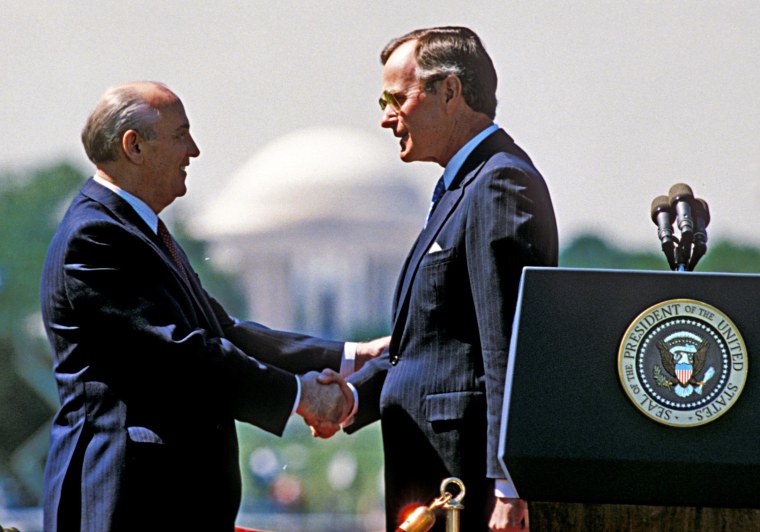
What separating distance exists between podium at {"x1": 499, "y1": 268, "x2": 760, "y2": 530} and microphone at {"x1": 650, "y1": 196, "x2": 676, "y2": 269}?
0.51m

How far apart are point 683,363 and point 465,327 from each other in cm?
109

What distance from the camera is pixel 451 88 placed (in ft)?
9.74

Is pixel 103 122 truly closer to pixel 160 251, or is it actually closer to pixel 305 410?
pixel 160 251

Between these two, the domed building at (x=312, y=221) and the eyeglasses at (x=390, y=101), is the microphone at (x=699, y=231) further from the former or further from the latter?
the domed building at (x=312, y=221)

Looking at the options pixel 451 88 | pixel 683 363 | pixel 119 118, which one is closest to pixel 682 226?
pixel 683 363

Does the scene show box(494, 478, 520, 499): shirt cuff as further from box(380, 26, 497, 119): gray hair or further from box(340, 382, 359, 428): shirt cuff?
box(380, 26, 497, 119): gray hair

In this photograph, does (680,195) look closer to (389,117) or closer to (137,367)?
(389,117)

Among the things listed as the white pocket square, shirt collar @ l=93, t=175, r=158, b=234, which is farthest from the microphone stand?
shirt collar @ l=93, t=175, r=158, b=234

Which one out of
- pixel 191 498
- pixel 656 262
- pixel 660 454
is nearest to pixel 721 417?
pixel 660 454

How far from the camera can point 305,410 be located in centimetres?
318

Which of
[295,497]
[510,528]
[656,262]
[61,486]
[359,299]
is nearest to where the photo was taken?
[510,528]

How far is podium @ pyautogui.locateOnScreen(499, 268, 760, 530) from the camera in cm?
160

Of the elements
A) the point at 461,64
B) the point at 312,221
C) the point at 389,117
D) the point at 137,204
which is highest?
the point at 461,64

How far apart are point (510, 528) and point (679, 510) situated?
85cm
